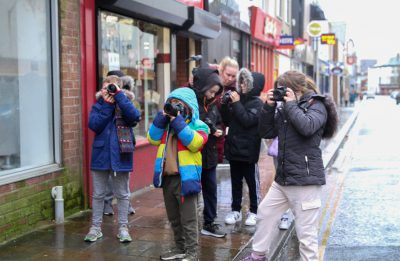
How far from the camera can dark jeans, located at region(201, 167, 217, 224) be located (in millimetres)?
5629

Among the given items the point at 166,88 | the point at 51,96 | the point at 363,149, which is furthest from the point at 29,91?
the point at 363,149

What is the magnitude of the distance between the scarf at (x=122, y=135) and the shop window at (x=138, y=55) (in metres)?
1.63

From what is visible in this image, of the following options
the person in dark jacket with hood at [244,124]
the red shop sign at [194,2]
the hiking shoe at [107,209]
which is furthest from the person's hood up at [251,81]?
the red shop sign at [194,2]

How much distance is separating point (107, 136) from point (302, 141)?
2090 mm

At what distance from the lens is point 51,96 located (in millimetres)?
6152

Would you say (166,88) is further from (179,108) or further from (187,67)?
(179,108)

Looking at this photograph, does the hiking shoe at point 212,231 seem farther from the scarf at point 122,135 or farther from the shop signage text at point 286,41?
the shop signage text at point 286,41

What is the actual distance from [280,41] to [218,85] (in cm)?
1491

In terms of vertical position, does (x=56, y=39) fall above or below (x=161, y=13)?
below

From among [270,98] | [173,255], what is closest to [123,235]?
[173,255]

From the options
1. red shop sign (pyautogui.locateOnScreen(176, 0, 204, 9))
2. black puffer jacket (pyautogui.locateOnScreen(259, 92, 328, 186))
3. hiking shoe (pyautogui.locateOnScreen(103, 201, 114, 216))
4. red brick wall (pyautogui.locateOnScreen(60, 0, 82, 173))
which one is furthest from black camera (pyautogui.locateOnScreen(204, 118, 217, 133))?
red shop sign (pyautogui.locateOnScreen(176, 0, 204, 9))

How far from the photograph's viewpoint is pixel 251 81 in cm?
579

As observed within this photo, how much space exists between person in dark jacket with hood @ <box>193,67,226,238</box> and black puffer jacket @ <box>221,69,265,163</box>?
0.27 metres

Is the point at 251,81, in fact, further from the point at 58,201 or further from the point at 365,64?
the point at 365,64
